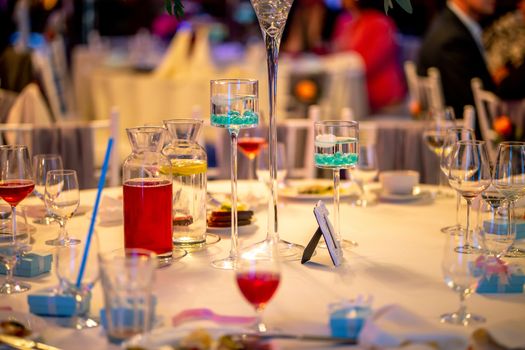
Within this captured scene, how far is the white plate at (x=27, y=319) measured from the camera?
1598 millimetres

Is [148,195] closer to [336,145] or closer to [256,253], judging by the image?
[256,253]

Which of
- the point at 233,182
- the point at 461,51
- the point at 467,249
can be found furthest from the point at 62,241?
the point at 461,51

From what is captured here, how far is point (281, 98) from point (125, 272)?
5615 millimetres

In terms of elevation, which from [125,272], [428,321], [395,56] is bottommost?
[428,321]

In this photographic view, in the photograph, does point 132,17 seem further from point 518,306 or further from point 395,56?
point 518,306

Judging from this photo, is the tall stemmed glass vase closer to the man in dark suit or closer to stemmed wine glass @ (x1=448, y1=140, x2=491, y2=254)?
stemmed wine glass @ (x1=448, y1=140, x2=491, y2=254)

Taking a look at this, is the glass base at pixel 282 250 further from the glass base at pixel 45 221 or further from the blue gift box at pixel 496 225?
the glass base at pixel 45 221

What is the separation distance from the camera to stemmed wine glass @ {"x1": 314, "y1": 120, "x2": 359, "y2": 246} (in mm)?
2137

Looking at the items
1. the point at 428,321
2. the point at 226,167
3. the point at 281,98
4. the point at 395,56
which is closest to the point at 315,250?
the point at 428,321

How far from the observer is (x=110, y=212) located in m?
2.46

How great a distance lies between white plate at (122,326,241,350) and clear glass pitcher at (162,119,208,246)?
660 mm

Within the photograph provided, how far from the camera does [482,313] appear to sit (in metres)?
1.67

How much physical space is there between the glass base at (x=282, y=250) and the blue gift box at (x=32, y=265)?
48 centimetres

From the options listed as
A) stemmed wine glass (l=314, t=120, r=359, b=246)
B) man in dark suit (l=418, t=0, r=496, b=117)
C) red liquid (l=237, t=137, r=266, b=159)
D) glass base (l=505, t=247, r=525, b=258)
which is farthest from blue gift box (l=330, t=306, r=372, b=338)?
man in dark suit (l=418, t=0, r=496, b=117)
